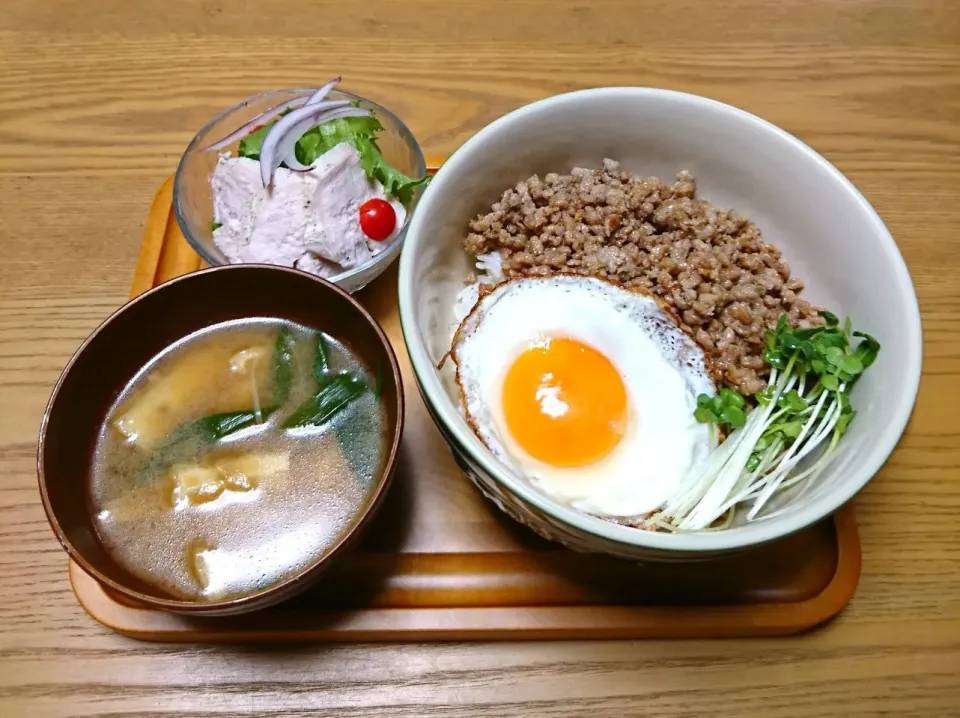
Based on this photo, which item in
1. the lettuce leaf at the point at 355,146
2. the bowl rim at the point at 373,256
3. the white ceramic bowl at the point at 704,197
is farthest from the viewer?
the lettuce leaf at the point at 355,146

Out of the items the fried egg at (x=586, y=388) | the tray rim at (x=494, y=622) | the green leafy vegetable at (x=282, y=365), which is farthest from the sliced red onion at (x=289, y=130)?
the tray rim at (x=494, y=622)

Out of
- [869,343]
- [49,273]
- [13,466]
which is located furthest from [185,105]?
[869,343]

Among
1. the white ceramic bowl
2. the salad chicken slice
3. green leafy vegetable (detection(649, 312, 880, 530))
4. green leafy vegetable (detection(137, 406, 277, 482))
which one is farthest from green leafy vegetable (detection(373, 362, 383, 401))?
green leafy vegetable (detection(649, 312, 880, 530))

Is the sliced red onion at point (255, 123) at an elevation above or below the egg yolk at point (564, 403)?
above

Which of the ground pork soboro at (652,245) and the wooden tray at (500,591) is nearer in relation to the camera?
the wooden tray at (500,591)

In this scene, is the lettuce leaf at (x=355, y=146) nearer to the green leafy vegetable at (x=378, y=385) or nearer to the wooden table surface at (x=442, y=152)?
the wooden table surface at (x=442, y=152)

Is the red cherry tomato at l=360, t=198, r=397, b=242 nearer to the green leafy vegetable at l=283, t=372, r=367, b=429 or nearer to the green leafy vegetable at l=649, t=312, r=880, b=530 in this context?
the green leafy vegetable at l=283, t=372, r=367, b=429
